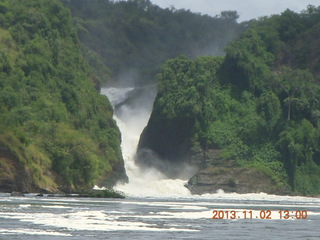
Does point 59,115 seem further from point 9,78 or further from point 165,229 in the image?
point 165,229

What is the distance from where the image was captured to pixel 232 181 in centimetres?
13475

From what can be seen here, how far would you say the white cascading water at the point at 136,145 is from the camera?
435 feet

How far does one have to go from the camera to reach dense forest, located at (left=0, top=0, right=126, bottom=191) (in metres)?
108

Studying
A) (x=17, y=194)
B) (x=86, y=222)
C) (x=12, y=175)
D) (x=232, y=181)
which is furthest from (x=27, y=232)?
(x=232, y=181)

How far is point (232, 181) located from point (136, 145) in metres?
23.2

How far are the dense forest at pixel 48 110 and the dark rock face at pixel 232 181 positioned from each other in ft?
33.8

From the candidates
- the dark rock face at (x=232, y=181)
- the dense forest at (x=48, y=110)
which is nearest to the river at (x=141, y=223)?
the dense forest at (x=48, y=110)

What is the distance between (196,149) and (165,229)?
290 ft

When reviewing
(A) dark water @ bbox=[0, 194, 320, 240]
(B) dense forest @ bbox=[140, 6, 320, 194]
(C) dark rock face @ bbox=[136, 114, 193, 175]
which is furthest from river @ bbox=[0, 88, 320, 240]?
(C) dark rock face @ bbox=[136, 114, 193, 175]

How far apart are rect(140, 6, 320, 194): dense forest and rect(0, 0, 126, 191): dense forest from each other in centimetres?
995

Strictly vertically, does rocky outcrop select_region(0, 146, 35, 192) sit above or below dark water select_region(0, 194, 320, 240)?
above

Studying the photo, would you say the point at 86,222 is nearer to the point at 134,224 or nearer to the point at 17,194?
the point at 134,224
